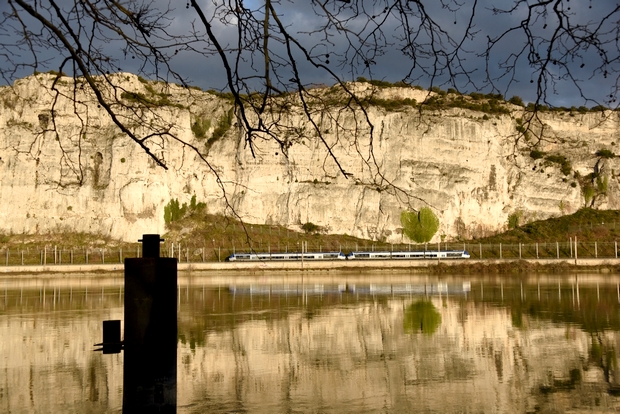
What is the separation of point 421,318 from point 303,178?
191 ft

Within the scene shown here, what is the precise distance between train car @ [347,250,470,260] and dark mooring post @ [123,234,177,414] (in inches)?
2395

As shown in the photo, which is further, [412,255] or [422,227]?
[422,227]

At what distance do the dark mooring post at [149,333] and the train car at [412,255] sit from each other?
60.8 meters

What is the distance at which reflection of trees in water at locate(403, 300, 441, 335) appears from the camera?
20234mm

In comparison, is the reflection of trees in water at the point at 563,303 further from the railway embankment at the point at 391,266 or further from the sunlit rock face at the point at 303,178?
the sunlit rock face at the point at 303,178

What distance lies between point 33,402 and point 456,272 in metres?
49.8

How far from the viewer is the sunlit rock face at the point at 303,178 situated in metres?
72.9

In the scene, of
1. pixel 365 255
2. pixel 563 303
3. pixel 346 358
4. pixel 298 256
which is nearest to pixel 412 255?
pixel 365 255

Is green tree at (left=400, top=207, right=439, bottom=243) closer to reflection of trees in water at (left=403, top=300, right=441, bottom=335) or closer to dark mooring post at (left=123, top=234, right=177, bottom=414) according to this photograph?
reflection of trees in water at (left=403, top=300, right=441, bottom=335)

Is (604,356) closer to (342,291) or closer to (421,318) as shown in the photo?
(421,318)

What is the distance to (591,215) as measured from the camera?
267 feet

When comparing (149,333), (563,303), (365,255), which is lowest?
(563,303)

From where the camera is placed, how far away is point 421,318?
75.7 feet

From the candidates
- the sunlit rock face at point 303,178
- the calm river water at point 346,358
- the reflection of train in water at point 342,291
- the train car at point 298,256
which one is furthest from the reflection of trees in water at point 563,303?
the sunlit rock face at point 303,178
